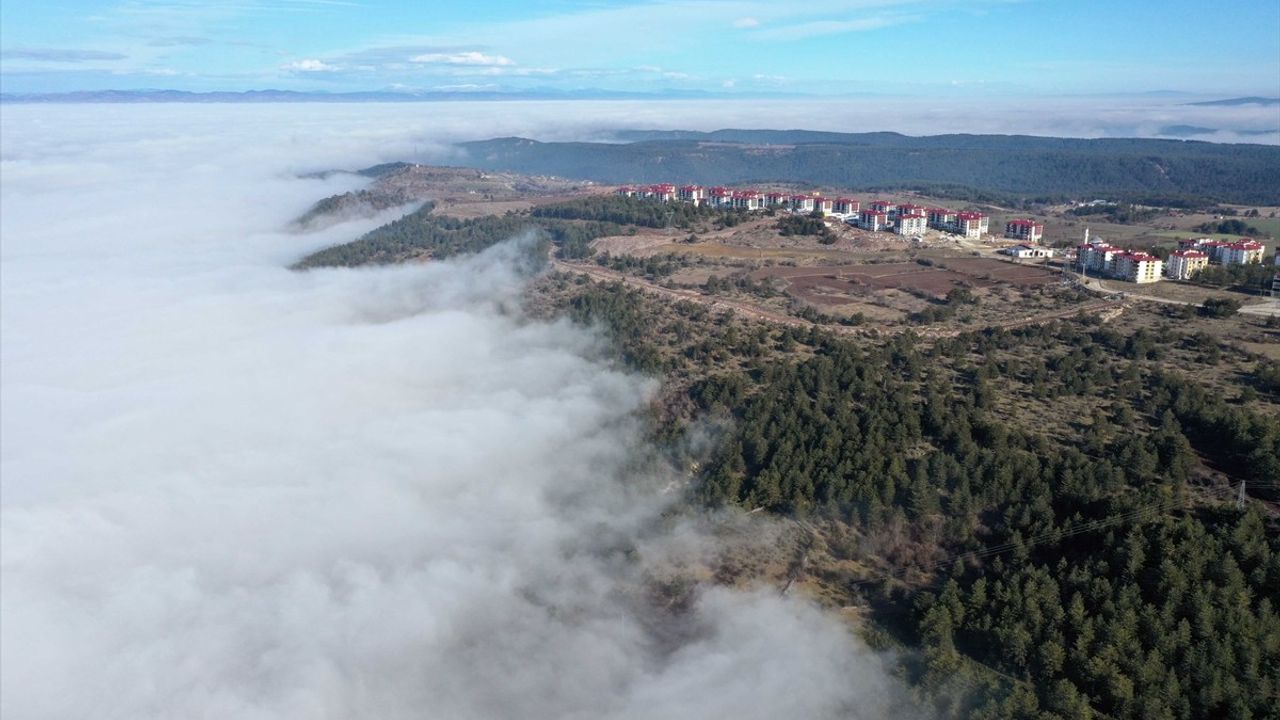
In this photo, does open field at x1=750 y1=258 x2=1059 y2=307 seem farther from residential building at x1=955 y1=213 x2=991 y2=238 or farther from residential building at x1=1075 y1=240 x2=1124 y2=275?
residential building at x1=955 y1=213 x2=991 y2=238

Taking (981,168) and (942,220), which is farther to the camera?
(981,168)

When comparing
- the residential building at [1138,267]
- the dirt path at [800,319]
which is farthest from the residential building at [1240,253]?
the dirt path at [800,319]

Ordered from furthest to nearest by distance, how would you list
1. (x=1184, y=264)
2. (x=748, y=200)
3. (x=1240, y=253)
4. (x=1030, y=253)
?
(x=748, y=200), (x=1030, y=253), (x=1240, y=253), (x=1184, y=264)

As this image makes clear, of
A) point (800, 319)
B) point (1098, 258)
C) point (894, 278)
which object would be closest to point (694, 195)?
point (894, 278)

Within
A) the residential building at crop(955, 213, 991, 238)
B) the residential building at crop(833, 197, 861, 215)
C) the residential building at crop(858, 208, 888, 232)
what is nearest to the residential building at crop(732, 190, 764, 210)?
the residential building at crop(833, 197, 861, 215)

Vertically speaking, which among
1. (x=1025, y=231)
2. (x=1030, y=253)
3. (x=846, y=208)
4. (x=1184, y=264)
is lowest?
(x=1030, y=253)

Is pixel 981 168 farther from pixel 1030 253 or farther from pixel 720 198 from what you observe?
pixel 1030 253

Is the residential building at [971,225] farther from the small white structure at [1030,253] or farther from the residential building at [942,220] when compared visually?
the small white structure at [1030,253]
